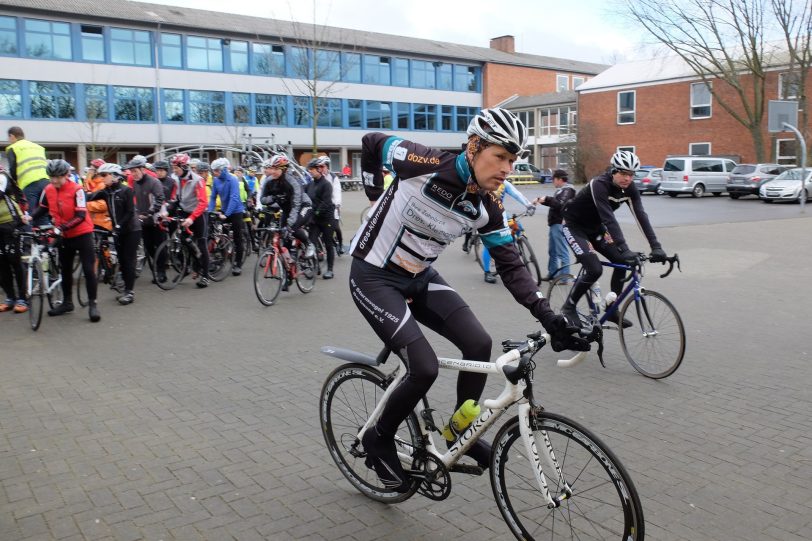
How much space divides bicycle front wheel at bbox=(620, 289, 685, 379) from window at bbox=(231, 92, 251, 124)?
1833 inches

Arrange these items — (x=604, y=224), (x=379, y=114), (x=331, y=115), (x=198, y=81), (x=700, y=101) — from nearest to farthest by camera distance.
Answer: (x=604, y=224), (x=700, y=101), (x=198, y=81), (x=331, y=115), (x=379, y=114)

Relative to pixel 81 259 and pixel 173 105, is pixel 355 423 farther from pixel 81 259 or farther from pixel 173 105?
pixel 173 105

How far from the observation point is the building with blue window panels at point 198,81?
4275 centimetres

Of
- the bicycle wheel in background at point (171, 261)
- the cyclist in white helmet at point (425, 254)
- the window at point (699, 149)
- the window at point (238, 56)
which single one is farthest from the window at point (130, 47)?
the cyclist in white helmet at point (425, 254)

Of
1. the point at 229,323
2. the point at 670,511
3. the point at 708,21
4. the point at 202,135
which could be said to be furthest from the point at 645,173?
the point at 670,511

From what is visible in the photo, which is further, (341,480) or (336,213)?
(336,213)

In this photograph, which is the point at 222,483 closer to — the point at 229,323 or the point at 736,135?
the point at 229,323

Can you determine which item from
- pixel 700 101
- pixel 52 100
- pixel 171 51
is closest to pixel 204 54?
pixel 171 51

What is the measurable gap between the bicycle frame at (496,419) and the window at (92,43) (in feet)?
156

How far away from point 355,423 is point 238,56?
51.1 metres

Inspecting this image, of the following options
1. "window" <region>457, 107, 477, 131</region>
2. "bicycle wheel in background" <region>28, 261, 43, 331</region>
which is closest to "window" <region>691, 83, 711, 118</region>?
"window" <region>457, 107, 477, 131</region>

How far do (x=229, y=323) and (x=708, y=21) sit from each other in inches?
1513

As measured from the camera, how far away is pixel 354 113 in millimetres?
56531

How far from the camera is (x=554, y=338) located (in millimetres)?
3066
